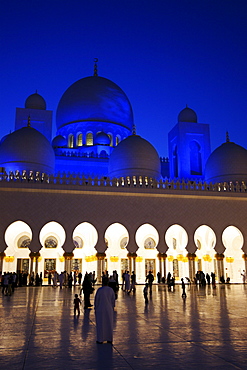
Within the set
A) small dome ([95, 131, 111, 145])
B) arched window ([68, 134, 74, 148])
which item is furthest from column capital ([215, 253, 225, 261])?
arched window ([68, 134, 74, 148])

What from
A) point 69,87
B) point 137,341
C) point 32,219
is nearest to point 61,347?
point 137,341

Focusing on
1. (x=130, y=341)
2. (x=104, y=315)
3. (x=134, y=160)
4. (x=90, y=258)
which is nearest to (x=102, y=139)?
(x=134, y=160)

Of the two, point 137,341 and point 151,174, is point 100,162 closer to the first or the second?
point 151,174

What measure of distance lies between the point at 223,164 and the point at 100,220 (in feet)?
25.5

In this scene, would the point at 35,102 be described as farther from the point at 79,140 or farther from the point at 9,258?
the point at 9,258

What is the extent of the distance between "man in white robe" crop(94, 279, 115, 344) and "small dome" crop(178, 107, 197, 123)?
22150 mm

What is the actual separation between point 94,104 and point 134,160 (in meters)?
6.52

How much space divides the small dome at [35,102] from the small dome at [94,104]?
51.2 inches

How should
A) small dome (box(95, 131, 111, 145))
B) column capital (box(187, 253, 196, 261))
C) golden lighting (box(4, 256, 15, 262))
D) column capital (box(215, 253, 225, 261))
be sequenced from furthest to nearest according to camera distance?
small dome (box(95, 131, 111, 145))
golden lighting (box(4, 256, 15, 262))
column capital (box(215, 253, 225, 261))
column capital (box(187, 253, 196, 261))

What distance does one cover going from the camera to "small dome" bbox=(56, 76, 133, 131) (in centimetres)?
2522

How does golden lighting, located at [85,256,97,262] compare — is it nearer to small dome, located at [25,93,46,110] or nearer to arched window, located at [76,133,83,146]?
arched window, located at [76,133,83,146]

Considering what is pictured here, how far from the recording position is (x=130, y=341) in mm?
4387

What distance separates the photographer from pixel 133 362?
3.46 metres

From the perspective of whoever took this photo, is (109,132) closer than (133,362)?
No
